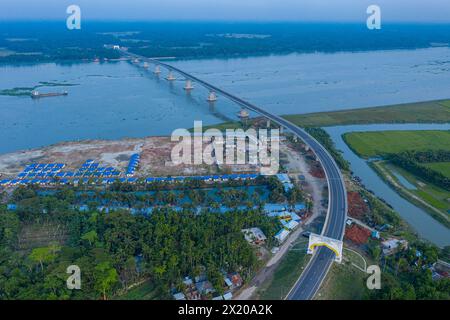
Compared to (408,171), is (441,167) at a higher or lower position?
higher

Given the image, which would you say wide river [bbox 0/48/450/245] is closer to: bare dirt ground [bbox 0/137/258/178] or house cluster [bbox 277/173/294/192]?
bare dirt ground [bbox 0/137/258/178]

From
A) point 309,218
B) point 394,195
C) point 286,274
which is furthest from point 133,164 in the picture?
point 394,195

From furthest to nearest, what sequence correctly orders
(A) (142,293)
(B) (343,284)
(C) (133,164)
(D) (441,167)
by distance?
1. (D) (441,167)
2. (C) (133,164)
3. (B) (343,284)
4. (A) (142,293)

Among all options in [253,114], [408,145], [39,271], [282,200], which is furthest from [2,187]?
[408,145]

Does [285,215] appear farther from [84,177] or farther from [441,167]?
[441,167]

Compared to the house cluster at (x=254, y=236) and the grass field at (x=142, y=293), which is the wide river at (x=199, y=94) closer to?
the house cluster at (x=254, y=236)
